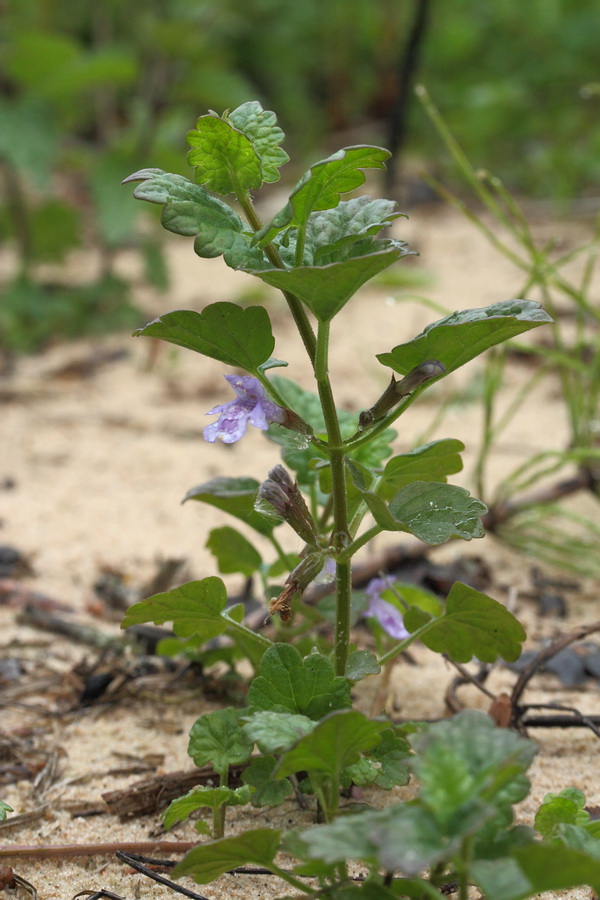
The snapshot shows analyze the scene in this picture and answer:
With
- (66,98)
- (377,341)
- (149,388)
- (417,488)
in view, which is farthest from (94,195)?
(417,488)

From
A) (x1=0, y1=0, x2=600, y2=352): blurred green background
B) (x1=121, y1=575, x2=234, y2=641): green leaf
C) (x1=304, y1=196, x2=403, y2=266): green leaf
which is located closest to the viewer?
(x1=304, y1=196, x2=403, y2=266): green leaf

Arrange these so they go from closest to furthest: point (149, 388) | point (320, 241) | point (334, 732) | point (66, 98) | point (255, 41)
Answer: point (334, 732) < point (320, 241) < point (149, 388) < point (66, 98) < point (255, 41)

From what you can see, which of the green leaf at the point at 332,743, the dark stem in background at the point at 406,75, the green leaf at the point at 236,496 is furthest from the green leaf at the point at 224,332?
the dark stem in background at the point at 406,75

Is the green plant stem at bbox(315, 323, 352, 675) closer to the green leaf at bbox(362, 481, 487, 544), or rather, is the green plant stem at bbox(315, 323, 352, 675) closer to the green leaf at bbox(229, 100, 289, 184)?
the green leaf at bbox(362, 481, 487, 544)

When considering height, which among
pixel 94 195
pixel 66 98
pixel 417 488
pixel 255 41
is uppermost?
pixel 255 41

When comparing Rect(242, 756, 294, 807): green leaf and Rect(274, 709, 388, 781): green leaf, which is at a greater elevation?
Rect(274, 709, 388, 781): green leaf

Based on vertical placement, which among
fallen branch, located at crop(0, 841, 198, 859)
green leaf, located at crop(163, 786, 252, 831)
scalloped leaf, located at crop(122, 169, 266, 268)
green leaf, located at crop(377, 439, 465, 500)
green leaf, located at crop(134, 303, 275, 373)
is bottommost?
fallen branch, located at crop(0, 841, 198, 859)

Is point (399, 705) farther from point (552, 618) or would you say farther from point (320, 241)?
point (320, 241)

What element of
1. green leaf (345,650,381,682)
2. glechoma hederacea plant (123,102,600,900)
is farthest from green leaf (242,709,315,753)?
green leaf (345,650,381,682)

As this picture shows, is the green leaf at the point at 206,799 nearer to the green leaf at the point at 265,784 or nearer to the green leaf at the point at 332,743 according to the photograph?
the green leaf at the point at 265,784
